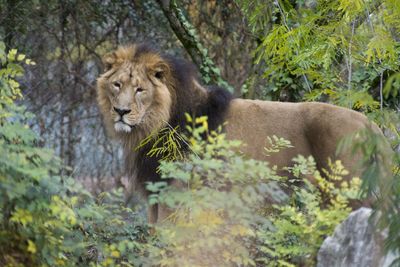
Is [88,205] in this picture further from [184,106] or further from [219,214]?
[184,106]

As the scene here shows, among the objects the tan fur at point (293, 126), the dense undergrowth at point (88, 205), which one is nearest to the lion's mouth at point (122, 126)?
the tan fur at point (293, 126)

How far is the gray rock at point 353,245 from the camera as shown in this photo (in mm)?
4516

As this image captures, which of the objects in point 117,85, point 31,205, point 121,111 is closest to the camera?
point 31,205

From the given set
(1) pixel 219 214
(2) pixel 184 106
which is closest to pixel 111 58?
(2) pixel 184 106

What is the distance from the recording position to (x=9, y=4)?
11.2 m

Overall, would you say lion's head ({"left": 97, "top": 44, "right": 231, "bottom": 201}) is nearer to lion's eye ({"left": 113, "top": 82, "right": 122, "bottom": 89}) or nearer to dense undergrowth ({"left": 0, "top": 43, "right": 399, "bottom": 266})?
lion's eye ({"left": 113, "top": 82, "right": 122, "bottom": 89})

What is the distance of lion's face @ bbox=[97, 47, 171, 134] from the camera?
7.12 metres

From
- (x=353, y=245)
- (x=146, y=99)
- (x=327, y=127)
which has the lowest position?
(x=353, y=245)

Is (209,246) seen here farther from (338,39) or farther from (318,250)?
(338,39)

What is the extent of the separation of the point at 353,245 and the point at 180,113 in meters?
2.95

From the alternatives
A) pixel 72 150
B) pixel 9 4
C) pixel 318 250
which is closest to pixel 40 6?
pixel 9 4

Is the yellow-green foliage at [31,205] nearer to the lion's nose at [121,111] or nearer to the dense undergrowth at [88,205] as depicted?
the dense undergrowth at [88,205]

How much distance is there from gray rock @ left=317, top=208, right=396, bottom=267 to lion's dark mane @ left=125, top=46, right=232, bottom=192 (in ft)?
8.40

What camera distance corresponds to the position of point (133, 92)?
7164 mm
